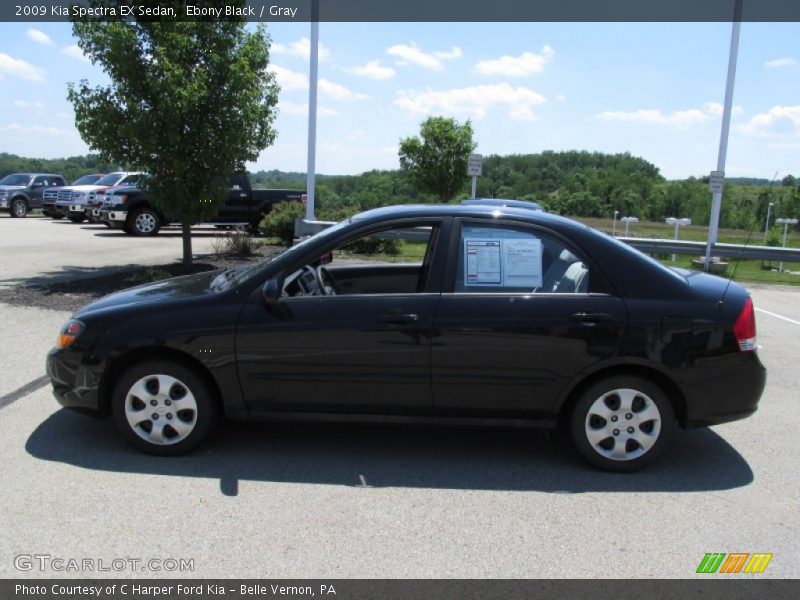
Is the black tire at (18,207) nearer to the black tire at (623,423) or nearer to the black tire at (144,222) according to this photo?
the black tire at (144,222)

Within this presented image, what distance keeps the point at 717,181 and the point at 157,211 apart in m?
14.4

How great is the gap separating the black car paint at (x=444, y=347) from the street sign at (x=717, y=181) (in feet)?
45.2

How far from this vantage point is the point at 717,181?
16.6 metres

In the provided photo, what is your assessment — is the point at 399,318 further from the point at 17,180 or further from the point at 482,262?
the point at 17,180

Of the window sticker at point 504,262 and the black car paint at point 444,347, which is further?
the window sticker at point 504,262

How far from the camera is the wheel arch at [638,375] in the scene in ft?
14.0

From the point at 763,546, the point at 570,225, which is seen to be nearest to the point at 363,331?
the point at 570,225

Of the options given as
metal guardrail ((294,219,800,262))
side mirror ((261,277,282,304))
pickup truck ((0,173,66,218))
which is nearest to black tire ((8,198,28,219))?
pickup truck ((0,173,66,218))

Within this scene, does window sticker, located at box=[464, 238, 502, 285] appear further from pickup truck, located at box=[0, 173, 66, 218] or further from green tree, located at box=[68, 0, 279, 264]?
pickup truck, located at box=[0, 173, 66, 218]

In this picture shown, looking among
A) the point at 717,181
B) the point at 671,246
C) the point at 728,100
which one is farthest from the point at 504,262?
the point at 728,100

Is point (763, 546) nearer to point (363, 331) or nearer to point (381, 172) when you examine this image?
point (363, 331)

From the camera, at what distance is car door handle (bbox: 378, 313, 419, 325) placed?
422 cm

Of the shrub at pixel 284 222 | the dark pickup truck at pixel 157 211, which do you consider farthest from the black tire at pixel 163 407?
the dark pickup truck at pixel 157 211

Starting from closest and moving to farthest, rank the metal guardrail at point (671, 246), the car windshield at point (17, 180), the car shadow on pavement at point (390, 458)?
the car shadow on pavement at point (390, 458) < the metal guardrail at point (671, 246) < the car windshield at point (17, 180)
